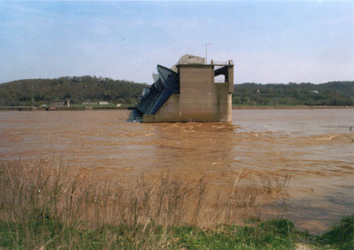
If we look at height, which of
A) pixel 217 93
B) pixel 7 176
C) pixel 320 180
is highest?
pixel 217 93

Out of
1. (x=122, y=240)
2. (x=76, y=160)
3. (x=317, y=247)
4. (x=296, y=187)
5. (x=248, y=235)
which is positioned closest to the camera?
(x=122, y=240)

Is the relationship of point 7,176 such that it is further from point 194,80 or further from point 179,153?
point 194,80

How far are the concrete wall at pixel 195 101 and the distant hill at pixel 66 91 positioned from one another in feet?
396

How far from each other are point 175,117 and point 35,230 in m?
38.1

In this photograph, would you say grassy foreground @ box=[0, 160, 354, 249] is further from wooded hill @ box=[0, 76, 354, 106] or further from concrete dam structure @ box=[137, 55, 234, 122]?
wooded hill @ box=[0, 76, 354, 106]

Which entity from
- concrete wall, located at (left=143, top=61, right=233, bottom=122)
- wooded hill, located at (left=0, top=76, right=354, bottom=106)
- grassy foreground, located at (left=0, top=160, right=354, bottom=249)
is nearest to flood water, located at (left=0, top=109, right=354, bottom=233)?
grassy foreground, located at (left=0, top=160, right=354, bottom=249)

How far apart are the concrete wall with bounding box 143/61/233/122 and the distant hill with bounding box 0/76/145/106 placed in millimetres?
120780

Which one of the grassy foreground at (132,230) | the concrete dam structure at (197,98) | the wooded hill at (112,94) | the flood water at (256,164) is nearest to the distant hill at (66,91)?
the wooded hill at (112,94)

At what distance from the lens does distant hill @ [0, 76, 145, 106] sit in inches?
6235

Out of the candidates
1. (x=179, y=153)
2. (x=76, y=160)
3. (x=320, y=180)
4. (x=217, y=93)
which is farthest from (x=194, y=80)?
(x=320, y=180)

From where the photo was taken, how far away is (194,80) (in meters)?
43.6

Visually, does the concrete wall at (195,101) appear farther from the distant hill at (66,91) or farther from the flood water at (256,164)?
the distant hill at (66,91)

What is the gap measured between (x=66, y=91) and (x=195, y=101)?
142 m

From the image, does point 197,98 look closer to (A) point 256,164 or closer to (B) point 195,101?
(B) point 195,101
